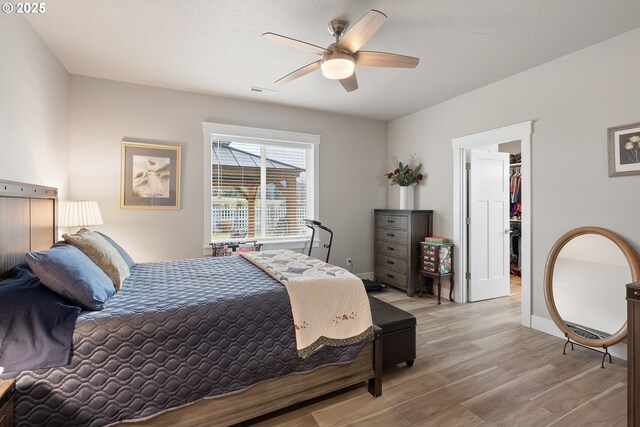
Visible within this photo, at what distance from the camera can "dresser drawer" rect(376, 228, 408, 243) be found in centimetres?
Result: 443

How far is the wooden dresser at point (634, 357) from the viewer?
1.66 meters

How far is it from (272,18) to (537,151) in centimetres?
287

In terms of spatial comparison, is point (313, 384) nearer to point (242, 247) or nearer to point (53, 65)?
point (242, 247)

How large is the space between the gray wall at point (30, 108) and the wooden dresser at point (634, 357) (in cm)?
392

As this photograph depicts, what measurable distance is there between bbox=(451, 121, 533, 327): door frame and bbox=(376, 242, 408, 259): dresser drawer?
0.70 meters

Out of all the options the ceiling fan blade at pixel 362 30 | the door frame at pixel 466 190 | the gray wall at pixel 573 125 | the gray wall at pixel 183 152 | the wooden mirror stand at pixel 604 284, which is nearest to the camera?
the ceiling fan blade at pixel 362 30

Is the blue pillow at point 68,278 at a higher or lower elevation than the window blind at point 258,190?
lower

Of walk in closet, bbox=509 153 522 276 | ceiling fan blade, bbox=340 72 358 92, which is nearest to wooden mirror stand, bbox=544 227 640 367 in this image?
ceiling fan blade, bbox=340 72 358 92

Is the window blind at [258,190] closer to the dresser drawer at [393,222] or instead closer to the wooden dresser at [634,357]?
the dresser drawer at [393,222]

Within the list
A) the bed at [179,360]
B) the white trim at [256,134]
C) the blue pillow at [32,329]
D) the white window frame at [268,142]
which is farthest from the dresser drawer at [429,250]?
the blue pillow at [32,329]

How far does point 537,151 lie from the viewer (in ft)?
10.3

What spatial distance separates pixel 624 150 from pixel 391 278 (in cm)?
300

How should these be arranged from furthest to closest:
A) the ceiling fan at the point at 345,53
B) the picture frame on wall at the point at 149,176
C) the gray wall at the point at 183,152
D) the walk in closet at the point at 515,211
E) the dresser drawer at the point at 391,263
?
the walk in closet at the point at 515,211 → the dresser drawer at the point at 391,263 → the picture frame on wall at the point at 149,176 → the gray wall at the point at 183,152 → the ceiling fan at the point at 345,53

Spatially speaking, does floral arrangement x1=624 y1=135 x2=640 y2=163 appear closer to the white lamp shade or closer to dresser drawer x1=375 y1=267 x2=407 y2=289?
dresser drawer x1=375 y1=267 x2=407 y2=289
